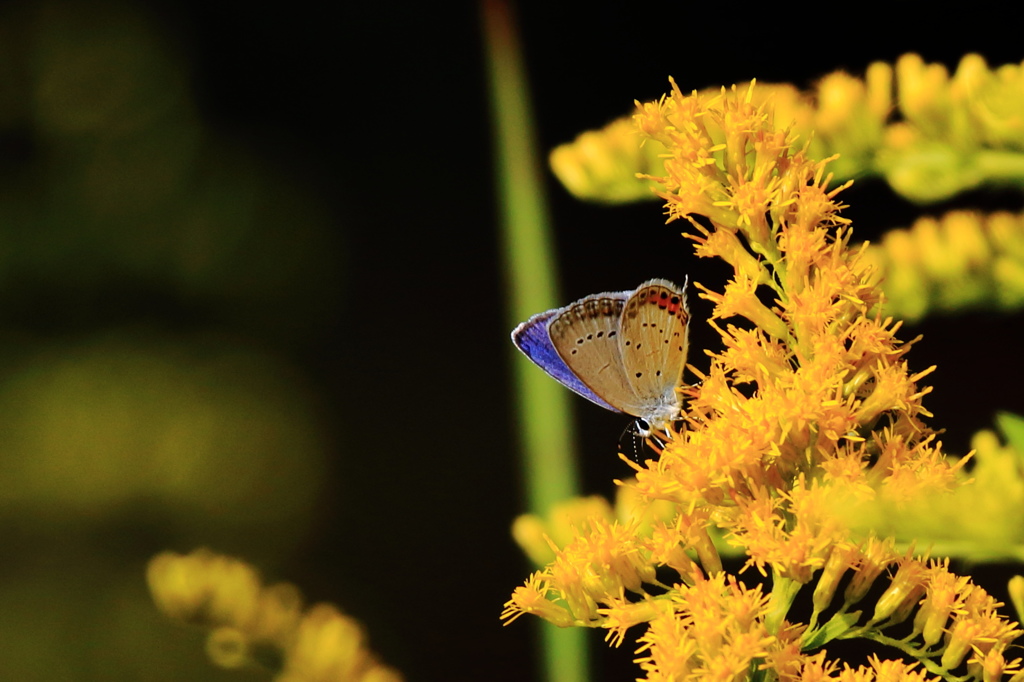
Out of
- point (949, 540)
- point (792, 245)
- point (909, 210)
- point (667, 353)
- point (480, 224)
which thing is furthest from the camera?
point (480, 224)

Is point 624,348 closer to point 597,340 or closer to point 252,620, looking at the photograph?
point 597,340

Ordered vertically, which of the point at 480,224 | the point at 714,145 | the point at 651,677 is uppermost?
the point at 480,224

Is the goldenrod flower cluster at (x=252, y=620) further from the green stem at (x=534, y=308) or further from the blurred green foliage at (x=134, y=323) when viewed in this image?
the blurred green foliage at (x=134, y=323)

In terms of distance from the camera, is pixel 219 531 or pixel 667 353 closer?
pixel 667 353

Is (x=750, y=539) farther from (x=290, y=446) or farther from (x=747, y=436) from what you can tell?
(x=290, y=446)

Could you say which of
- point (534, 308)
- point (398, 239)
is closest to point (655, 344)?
point (534, 308)

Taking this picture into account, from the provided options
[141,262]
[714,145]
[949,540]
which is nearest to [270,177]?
[141,262]
